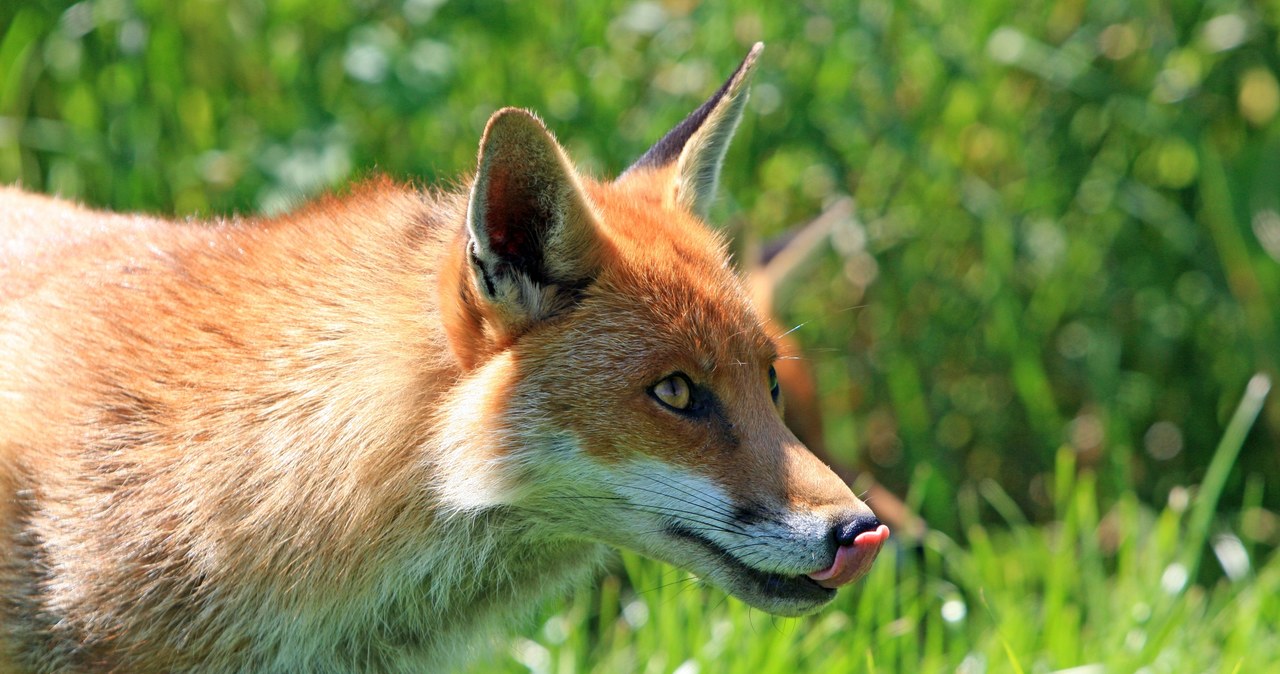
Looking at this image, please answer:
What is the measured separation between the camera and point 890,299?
682 centimetres

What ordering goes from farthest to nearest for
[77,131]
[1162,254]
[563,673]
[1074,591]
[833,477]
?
[1162,254] → [77,131] → [1074,591] → [563,673] → [833,477]

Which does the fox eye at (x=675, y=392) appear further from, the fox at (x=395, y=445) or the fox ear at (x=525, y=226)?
the fox ear at (x=525, y=226)

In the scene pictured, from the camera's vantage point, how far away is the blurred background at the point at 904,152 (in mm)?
5750

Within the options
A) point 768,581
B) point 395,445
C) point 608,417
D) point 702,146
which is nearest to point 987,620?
point 768,581

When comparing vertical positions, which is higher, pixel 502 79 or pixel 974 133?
pixel 502 79

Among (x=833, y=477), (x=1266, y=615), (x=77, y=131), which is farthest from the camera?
(x=77, y=131)

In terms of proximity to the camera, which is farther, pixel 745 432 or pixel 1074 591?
pixel 1074 591

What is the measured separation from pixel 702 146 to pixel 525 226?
2.74ft

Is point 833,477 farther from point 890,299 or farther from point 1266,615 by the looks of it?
point 890,299

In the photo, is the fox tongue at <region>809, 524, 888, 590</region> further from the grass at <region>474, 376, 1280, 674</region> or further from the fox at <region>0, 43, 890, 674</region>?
the grass at <region>474, 376, 1280, 674</region>

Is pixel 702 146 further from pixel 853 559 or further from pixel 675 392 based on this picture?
pixel 853 559

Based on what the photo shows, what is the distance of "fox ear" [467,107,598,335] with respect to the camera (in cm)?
286

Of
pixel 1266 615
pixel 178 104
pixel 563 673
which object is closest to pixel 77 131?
pixel 178 104

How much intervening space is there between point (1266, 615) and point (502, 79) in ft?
12.2
